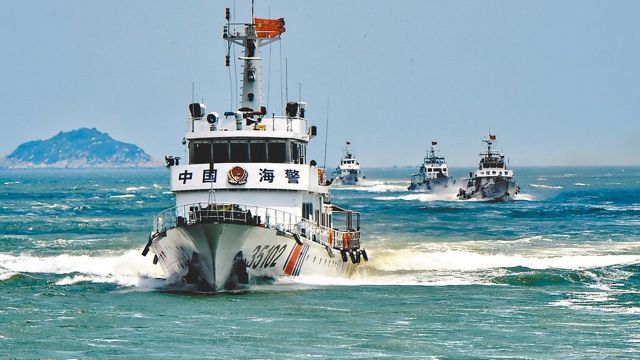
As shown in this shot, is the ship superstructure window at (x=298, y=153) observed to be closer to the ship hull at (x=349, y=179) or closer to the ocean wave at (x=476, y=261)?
the ocean wave at (x=476, y=261)

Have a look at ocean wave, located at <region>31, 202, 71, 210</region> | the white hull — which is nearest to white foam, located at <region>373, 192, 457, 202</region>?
ocean wave, located at <region>31, 202, 71, 210</region>

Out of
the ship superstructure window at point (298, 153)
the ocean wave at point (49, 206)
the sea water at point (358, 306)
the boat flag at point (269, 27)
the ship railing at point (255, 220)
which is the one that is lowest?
the sea water at point (358, 306)

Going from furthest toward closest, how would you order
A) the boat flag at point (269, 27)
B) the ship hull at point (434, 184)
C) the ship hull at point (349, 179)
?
the ship hull at point (349, 179), the ship hull at point (434, 184), the boat flag at point (269, 27)

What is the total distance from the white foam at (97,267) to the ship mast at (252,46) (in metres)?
6.84

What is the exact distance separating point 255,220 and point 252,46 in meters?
9.21

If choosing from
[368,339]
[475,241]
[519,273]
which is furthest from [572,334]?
[475,241]

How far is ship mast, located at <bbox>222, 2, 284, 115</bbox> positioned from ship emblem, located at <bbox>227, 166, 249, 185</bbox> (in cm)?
488

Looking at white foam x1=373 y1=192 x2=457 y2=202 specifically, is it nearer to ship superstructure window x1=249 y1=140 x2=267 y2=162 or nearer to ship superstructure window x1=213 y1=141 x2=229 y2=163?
ship superstructure window x1=249 y1=140 x2=267 y2=162

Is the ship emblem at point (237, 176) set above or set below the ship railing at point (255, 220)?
above

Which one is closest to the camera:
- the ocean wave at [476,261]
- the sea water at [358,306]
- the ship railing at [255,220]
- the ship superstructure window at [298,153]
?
the sea water at [358,306]

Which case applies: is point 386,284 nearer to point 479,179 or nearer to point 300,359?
point 300,359

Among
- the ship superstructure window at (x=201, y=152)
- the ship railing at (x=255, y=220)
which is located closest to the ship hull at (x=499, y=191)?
the ship railing at (x=255, y=220)

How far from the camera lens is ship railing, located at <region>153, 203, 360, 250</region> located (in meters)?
32.2

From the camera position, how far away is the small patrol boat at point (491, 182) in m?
119
